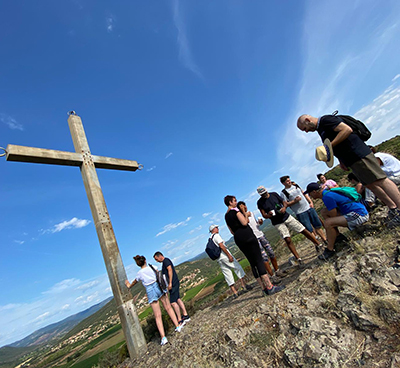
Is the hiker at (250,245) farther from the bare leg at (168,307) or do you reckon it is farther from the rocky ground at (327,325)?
the bare leg at (168,307)

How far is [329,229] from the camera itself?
390cm

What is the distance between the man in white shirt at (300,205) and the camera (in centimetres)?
578

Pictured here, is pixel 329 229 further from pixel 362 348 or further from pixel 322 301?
pixel 362 348

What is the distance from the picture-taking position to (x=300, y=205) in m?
5.83

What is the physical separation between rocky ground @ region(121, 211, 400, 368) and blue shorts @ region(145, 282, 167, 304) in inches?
50.1

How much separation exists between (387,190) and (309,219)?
9.43ft

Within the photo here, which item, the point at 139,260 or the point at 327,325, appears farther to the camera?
the point at 139,260

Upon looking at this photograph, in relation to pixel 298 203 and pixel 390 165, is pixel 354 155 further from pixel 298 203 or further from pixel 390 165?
pixel 298 203

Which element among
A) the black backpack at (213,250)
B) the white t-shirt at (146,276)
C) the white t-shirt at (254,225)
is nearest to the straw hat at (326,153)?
the white t-shirt at (254,225)

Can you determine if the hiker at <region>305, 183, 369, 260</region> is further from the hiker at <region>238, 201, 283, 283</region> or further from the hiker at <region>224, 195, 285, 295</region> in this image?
the hiker at <region>238, 201, 283, 283</region>

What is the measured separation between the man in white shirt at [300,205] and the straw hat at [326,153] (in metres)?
2.55

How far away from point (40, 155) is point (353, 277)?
5899mm

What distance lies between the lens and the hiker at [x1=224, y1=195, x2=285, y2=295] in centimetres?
416

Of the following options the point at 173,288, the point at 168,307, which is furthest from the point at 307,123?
the point at 168,307
